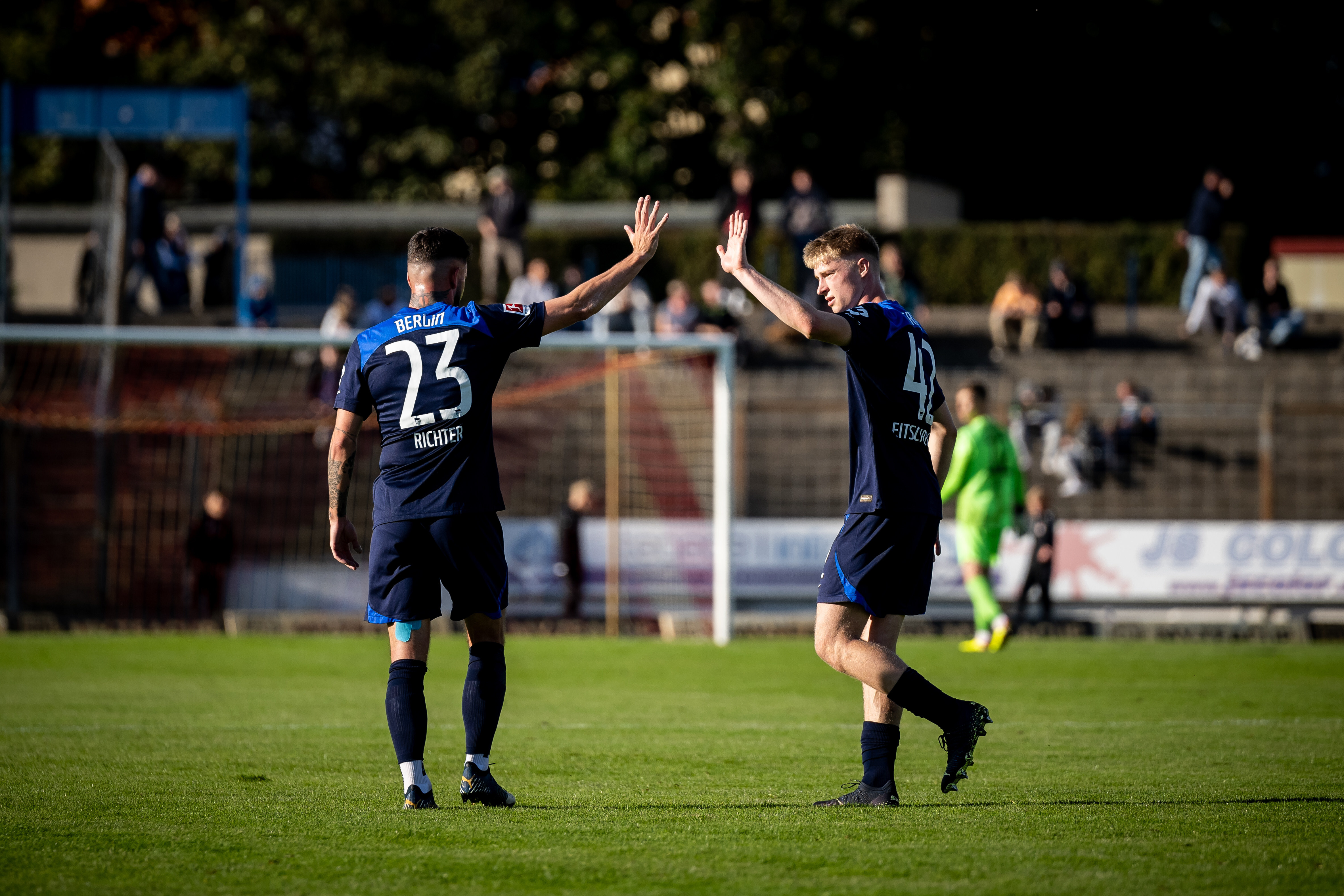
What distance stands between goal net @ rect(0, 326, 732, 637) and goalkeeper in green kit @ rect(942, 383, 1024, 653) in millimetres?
3334

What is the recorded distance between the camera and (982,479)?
42.5ft

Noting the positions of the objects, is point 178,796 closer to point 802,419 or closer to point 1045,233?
point 802,419

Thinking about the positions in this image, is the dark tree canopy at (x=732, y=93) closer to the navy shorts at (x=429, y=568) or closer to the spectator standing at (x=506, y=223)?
the spectator standing at (x=506, y=223)

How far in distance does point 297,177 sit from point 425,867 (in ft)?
120

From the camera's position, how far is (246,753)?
25.3 ft

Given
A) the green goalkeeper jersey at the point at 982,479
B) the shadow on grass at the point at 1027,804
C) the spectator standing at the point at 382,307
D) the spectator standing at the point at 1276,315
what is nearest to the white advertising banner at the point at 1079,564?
the spectator standing at the point at 382,307

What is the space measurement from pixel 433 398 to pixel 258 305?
661 inches

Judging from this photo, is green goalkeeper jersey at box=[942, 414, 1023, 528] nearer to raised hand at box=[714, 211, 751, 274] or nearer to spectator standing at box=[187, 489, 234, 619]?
raised hand at box=[714, 211, 751, 274]

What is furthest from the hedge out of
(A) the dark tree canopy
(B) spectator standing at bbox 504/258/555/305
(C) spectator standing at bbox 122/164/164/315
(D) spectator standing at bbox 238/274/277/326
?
(C) spectator standing at bbox 122/164/164/315

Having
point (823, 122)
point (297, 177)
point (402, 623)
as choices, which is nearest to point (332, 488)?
point (402, 623)

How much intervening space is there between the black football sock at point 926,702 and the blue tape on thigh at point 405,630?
1915 millimetres

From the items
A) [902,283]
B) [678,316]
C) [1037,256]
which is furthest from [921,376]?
[1037,256]

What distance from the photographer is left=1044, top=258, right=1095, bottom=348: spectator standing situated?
24.8m

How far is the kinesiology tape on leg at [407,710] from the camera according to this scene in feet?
19.5
